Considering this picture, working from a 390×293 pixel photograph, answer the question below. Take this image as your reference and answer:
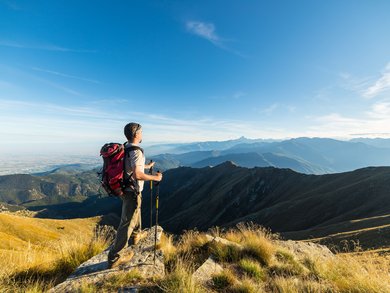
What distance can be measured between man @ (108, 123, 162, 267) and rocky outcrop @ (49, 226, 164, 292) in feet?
0.94

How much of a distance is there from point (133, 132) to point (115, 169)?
94 centimetres

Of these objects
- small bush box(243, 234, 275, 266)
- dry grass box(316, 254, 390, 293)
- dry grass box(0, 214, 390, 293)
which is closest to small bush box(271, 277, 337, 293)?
dry grass box(0, 214, 390, 293)

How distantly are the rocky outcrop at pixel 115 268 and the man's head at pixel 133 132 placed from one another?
267 centimetres

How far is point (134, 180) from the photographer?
561 centimetres

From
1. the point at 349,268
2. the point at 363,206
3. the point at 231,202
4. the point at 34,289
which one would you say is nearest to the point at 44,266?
the point at 34,289

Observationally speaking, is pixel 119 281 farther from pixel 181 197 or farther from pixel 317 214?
pixel 181 197

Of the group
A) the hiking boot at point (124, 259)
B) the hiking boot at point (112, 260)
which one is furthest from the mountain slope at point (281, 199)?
the hiking boot at point (112, 260)

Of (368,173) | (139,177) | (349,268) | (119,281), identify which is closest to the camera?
(119,281)

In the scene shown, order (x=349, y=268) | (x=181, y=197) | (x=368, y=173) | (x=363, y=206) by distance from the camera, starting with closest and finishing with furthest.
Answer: (x=349, y=268) → (x=363, y=206) → (x=368, y=173) → (x=181, y=197)

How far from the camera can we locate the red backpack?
548 cm

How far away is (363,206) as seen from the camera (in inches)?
2061

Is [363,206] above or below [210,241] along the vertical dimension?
below

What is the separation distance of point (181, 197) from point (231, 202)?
6040 centimetres

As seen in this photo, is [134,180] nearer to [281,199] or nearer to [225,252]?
[225,252]
